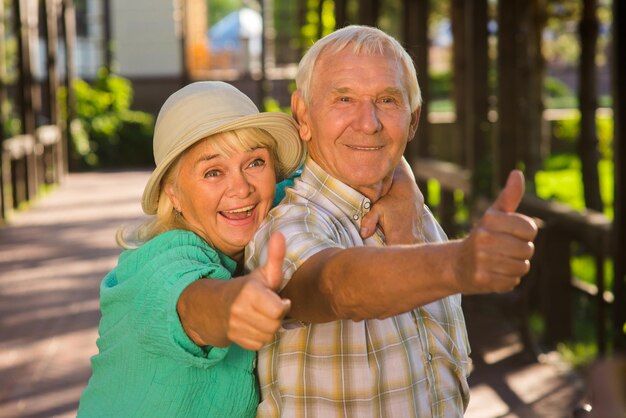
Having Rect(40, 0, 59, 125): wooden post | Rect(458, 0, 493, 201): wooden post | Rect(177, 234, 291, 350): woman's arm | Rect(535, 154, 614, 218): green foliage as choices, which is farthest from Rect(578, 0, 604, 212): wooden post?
Rect(40, 0, 59, 125): wooden post

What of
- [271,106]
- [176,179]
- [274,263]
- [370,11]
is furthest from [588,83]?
[271,106]

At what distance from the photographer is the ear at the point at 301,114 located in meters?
2.63

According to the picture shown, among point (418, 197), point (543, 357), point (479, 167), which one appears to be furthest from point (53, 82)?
point (418, 197)

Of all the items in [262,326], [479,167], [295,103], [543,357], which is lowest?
[543,357]

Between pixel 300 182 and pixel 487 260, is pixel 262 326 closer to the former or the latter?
pixel 487 260

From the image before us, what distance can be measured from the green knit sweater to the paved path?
46 cm

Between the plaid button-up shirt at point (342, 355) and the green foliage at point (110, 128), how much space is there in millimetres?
22411

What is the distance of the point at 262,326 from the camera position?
5.93 feet

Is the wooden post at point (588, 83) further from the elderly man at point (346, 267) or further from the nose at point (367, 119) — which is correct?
the nose at point (367, 119)

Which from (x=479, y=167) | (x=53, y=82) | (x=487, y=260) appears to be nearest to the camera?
(x=487, y=260)

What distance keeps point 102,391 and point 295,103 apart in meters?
0.81

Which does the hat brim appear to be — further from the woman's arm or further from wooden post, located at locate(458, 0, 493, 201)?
wooden post, located at locate(458, 0, 493, 201)

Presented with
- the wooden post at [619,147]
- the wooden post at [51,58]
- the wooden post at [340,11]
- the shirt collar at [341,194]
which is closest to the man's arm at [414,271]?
the shirt collar at [341,194]

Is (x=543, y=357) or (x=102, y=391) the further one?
(x=543, y=357)
